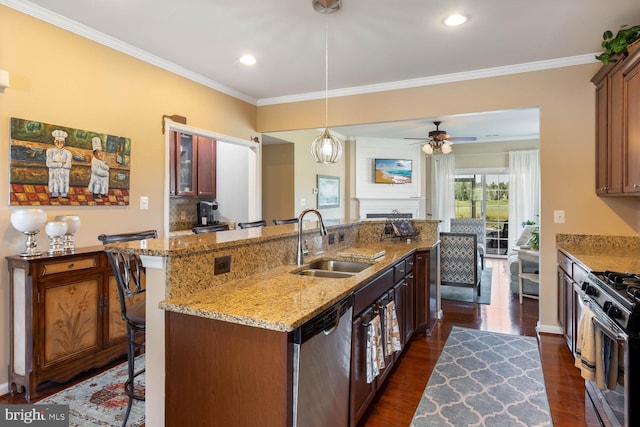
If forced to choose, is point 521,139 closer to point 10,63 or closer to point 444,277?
point 444,277

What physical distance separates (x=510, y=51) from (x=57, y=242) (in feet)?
13.8

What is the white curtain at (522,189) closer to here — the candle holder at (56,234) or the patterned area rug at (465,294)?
the patterned area rug at (465,294)

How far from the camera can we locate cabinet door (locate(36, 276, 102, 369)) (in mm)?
2463

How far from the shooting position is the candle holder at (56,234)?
2.63 meters

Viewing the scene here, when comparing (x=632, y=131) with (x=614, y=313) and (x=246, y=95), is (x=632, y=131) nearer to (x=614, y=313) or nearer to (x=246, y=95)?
(x=614, y=313)

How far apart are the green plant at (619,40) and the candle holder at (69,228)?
4432 mm

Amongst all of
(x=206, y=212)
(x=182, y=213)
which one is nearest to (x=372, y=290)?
(x=206, y=212)

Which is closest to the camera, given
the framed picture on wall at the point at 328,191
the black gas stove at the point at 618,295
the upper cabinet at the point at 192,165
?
the black gas stove at the point at 618,295

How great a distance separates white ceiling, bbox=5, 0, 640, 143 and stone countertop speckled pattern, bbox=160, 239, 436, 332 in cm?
201

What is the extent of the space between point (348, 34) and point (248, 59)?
1135 millimetres

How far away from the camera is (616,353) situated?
179 centimetres

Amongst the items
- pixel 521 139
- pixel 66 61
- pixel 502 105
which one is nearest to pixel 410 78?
pixel 502 105

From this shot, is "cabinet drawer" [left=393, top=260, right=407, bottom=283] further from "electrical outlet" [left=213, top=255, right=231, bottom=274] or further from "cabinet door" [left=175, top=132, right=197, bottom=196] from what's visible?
"cabinet door" [left=175, top=132, right=197, bottom=196]

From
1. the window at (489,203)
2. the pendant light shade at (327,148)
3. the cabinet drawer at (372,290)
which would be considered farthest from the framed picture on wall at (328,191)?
the cabinet drawer at (372,290)
